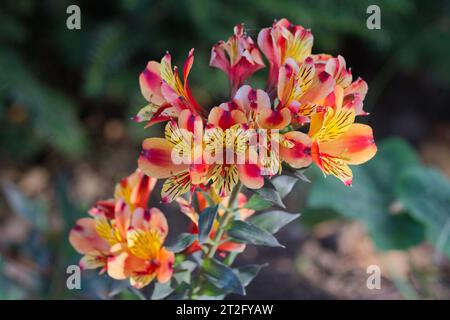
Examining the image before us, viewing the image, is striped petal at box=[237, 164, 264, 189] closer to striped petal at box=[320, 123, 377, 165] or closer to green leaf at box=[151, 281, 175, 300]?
striped petal at box=[320, 123, 377, 165]

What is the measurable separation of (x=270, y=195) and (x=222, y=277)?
0.16 meters

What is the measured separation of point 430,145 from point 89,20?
3.91 ft

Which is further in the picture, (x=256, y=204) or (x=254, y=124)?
(x=256, y=204)

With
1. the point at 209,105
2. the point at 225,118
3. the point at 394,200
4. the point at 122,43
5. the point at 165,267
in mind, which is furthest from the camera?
the point at 209,105

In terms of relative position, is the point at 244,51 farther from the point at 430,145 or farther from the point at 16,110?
the point at 430,145

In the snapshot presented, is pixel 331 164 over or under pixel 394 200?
over

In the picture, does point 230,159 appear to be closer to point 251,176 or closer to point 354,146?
point 251,176

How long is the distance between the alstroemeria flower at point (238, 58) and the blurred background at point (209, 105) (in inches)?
23.1

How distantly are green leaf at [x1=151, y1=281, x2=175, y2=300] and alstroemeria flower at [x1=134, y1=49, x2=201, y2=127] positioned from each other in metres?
0.24

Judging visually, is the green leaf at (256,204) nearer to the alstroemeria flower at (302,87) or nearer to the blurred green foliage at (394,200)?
the alstroemeria flower at (302,87)

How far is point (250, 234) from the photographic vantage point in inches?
31.2

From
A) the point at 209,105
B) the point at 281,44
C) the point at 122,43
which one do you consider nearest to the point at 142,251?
the point at 281,44

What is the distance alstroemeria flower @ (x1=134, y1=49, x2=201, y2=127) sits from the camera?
2.37 ft

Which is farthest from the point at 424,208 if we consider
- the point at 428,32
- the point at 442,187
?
the point at 428,32
